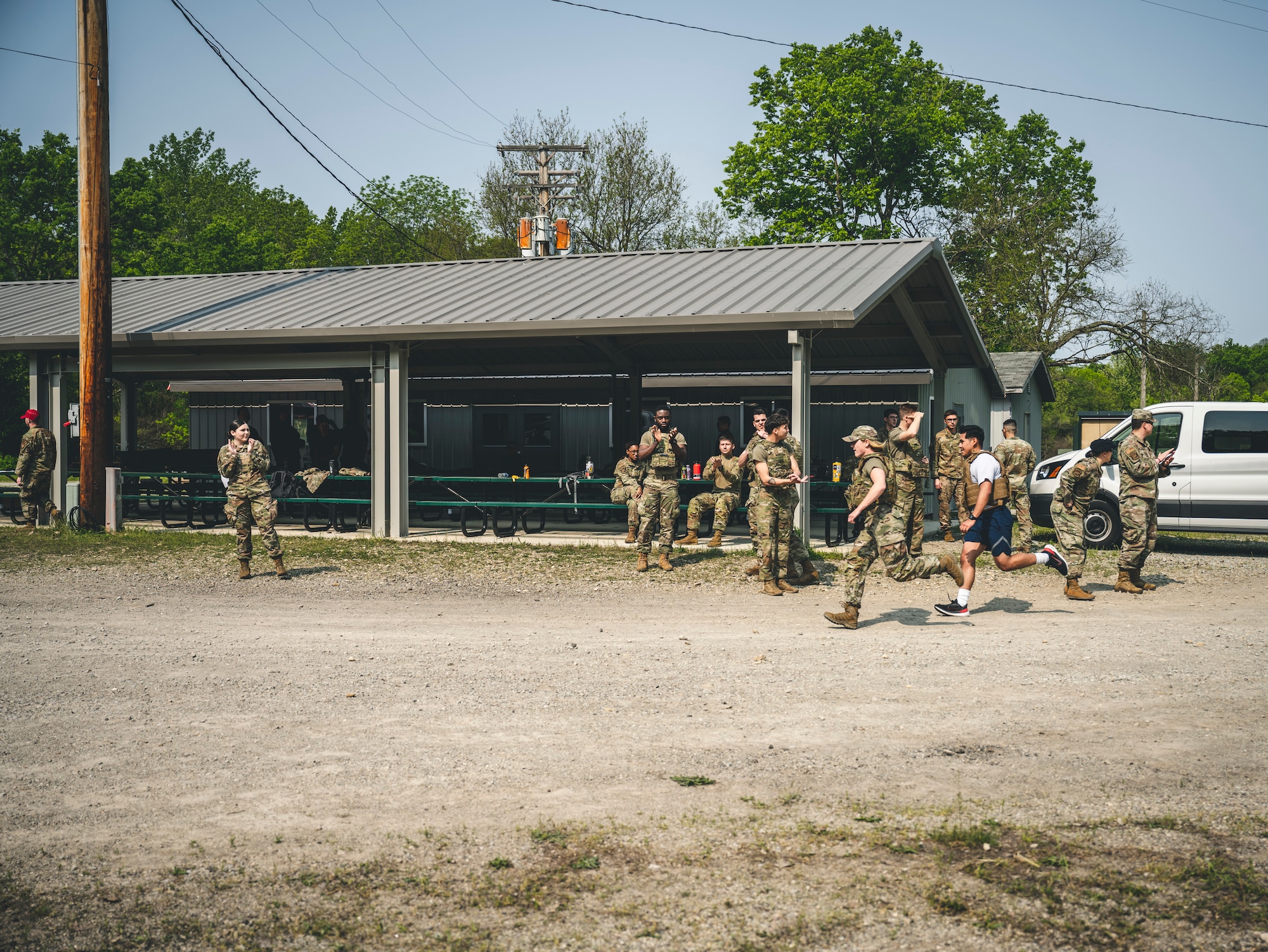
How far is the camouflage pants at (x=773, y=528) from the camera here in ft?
32.2

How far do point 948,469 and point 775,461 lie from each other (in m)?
5.07

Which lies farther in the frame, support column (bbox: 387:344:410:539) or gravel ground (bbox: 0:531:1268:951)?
support column (bbox: 387:344:410:539)

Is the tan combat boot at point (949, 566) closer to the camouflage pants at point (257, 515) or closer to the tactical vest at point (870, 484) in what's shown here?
the tactical vest at point (870, 484)

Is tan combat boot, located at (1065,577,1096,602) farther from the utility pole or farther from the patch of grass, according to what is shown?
the utility pole

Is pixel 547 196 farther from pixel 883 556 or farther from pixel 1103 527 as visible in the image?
pixel 883 556

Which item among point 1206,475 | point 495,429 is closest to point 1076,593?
point 1206,475

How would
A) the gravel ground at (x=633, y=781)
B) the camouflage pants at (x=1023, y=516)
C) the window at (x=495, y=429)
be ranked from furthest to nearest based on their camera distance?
the window at (x=495, y=429) → the camouflage pants at (x=1023, y=516) → the gravel ground at (x=633, y=781)

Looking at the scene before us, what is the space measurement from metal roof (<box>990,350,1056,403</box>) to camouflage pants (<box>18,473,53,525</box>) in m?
18.8

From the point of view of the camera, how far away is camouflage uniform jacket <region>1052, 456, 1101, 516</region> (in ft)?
33.6

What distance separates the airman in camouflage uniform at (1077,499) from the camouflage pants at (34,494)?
1394 centimetres

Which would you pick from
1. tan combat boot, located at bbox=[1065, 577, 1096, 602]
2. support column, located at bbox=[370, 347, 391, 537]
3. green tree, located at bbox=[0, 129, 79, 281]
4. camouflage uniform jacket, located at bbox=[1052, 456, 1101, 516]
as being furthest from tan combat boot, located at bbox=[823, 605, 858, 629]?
green tree, located at bbox=[0, 129, 79, 281]

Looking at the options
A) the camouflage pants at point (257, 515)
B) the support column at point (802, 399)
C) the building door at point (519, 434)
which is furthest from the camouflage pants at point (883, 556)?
the building door at point (519, 434)

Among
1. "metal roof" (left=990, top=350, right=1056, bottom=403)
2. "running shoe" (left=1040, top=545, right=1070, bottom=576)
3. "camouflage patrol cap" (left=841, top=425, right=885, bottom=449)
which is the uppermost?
"metal roof" (left=990, top=350, right=1056, bottom=403)

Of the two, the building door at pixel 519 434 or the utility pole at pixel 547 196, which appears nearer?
the building door at pixel 519 434
